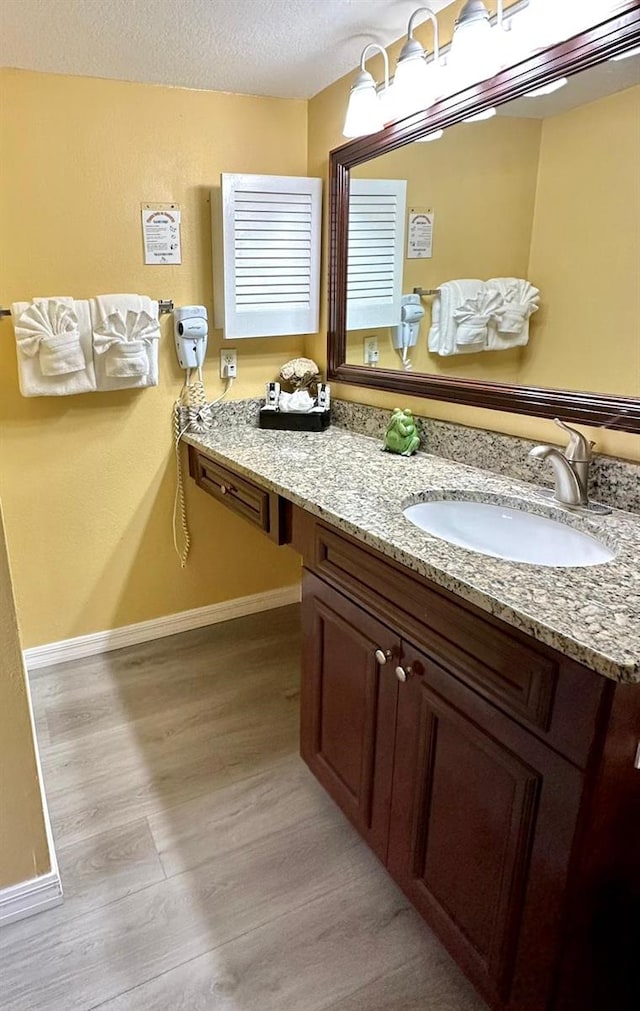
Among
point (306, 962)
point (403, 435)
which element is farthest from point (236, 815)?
point (403, 435)

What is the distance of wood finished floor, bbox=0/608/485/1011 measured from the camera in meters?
1.31

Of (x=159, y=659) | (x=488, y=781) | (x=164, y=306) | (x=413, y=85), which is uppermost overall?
(x=413, y=85)

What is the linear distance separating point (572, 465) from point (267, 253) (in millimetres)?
1428

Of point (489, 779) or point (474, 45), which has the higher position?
point (474, 45)

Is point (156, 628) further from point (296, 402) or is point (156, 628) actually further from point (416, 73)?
point (416, 73)

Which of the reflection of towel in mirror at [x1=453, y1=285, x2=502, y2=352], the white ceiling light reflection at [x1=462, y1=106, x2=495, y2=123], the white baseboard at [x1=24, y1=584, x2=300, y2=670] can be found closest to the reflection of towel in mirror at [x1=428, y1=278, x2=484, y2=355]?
the reflection of towel in mirror at [x1=453, y1=285, x2=502, y2=352]

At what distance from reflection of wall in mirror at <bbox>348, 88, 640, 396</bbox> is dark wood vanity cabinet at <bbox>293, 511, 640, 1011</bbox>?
69cm

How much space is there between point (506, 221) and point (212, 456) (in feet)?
3.73

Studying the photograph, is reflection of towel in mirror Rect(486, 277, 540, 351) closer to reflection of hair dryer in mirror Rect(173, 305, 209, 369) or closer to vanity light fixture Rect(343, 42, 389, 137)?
vanity light fixture Rect(343, 42, 389, 137)

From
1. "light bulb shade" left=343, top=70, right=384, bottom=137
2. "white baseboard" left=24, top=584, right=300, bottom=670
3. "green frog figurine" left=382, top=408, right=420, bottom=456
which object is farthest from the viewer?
"white baseboard" left=24, top=584, right=300, bottom=670

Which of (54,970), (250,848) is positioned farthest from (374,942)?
(54,970)

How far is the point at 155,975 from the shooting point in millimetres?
1330

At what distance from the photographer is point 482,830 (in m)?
1.13

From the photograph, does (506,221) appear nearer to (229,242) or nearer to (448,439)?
(448,439)
